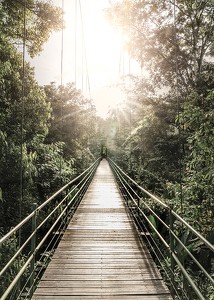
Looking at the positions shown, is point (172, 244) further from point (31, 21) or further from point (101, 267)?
point (31, 21)

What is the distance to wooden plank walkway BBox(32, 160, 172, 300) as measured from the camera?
3.53 metres

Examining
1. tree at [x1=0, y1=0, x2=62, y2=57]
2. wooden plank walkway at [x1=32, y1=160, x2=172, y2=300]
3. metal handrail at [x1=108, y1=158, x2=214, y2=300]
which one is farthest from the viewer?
tree at [x1=0, y1=0, x2=62, y2=57]

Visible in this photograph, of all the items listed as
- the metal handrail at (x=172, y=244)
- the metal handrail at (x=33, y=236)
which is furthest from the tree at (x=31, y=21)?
the metal handrail at (x=172, y=244)

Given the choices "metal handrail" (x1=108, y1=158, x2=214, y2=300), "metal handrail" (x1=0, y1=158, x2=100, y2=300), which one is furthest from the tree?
"metal handrail" (x1=108, y1=158, x2=214, y2=300)

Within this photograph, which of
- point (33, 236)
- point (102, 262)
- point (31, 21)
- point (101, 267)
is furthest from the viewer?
point (31, 21)

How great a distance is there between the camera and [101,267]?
14.2 feet

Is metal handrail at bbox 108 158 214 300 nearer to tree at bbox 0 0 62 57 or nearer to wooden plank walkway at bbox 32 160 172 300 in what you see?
wooden plank walkway at bbox 32 160 172 300

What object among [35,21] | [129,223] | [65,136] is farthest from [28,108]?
[65,136]

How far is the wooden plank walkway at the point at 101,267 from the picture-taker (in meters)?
3.53

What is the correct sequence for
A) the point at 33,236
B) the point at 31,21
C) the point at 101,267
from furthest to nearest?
the point at 31,21, the point at 101,267, the point at 33,236

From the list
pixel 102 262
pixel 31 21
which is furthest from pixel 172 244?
pixel 31 21

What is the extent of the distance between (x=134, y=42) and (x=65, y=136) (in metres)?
8.15

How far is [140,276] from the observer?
4.00 meters

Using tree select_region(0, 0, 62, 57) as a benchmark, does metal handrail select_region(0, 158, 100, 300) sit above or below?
below
